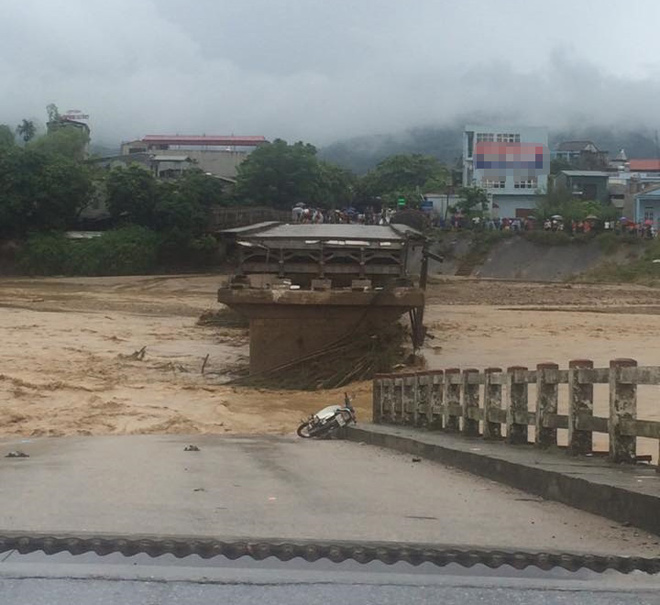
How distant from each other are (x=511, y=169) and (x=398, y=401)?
70228 millimetres

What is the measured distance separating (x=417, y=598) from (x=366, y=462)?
16.3 feet

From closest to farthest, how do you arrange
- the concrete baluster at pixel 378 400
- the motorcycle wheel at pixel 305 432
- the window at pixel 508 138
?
1. the motorcycle wheel at pixel 305 432
2. the concrete baluster at pixel 378 400
3. the window at pixel 508 138

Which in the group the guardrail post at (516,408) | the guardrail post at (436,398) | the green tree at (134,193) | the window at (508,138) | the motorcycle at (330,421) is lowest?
the motorcycle at (330,421)

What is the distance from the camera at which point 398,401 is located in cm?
1220

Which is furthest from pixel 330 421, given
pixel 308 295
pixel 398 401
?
pixel 308 295

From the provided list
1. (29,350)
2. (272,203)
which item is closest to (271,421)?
(29,350)

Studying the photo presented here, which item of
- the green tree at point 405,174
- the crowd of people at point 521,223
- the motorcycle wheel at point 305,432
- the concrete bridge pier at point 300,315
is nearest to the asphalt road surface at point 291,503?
the motorcycle wheel at point 305,432

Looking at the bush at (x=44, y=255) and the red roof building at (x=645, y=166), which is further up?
the red roof building at (x=645, y=166)

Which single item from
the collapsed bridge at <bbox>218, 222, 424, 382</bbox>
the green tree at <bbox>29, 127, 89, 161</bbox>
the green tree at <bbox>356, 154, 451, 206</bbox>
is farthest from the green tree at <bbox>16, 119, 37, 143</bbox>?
the collapsed bridge at <bbox>218, 222, 424, 382</bbox>

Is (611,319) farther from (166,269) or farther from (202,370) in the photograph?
(166,269)

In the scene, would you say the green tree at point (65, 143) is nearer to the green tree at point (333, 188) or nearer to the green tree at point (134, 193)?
the green tree at point (134, 193)

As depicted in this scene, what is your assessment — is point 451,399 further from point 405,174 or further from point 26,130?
point 26,130

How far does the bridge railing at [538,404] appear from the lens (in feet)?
19.9

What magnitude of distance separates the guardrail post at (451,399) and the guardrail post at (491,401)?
0.93 metres
